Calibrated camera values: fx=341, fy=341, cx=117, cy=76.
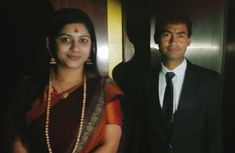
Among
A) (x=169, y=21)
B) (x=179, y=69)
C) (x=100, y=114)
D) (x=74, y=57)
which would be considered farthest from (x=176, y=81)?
(x=74, y=57)

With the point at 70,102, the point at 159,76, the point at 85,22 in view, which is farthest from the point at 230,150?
the point at 85,22

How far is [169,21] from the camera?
1589 mm

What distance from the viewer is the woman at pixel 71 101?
1541 mm

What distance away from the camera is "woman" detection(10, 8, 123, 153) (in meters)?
1.54

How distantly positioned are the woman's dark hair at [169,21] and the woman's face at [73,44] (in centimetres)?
32

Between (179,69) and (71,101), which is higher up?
(179,69)

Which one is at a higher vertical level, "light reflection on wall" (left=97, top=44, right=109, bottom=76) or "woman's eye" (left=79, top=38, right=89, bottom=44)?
"woman's eye" (left=79, top=38, right=89, bottom=44)

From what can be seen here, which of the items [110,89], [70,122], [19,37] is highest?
[19,37]

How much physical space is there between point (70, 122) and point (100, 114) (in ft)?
0.46

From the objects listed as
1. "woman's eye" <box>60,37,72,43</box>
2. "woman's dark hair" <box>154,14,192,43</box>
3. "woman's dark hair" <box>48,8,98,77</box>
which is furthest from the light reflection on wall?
"woman's dark hair" <box>154,14,192,43</box>

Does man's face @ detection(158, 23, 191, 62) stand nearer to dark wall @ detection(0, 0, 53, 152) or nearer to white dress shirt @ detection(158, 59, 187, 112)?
white dress shirt @ detection(158, 59, 187, 112)

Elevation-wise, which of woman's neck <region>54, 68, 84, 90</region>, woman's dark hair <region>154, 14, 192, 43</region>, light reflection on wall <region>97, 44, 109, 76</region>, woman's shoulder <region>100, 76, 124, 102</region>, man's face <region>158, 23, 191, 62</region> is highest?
woman's dark hair <region>154, 14, 192, 43</region>

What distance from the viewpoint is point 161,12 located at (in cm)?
161

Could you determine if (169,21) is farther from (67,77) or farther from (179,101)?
(67,77)
